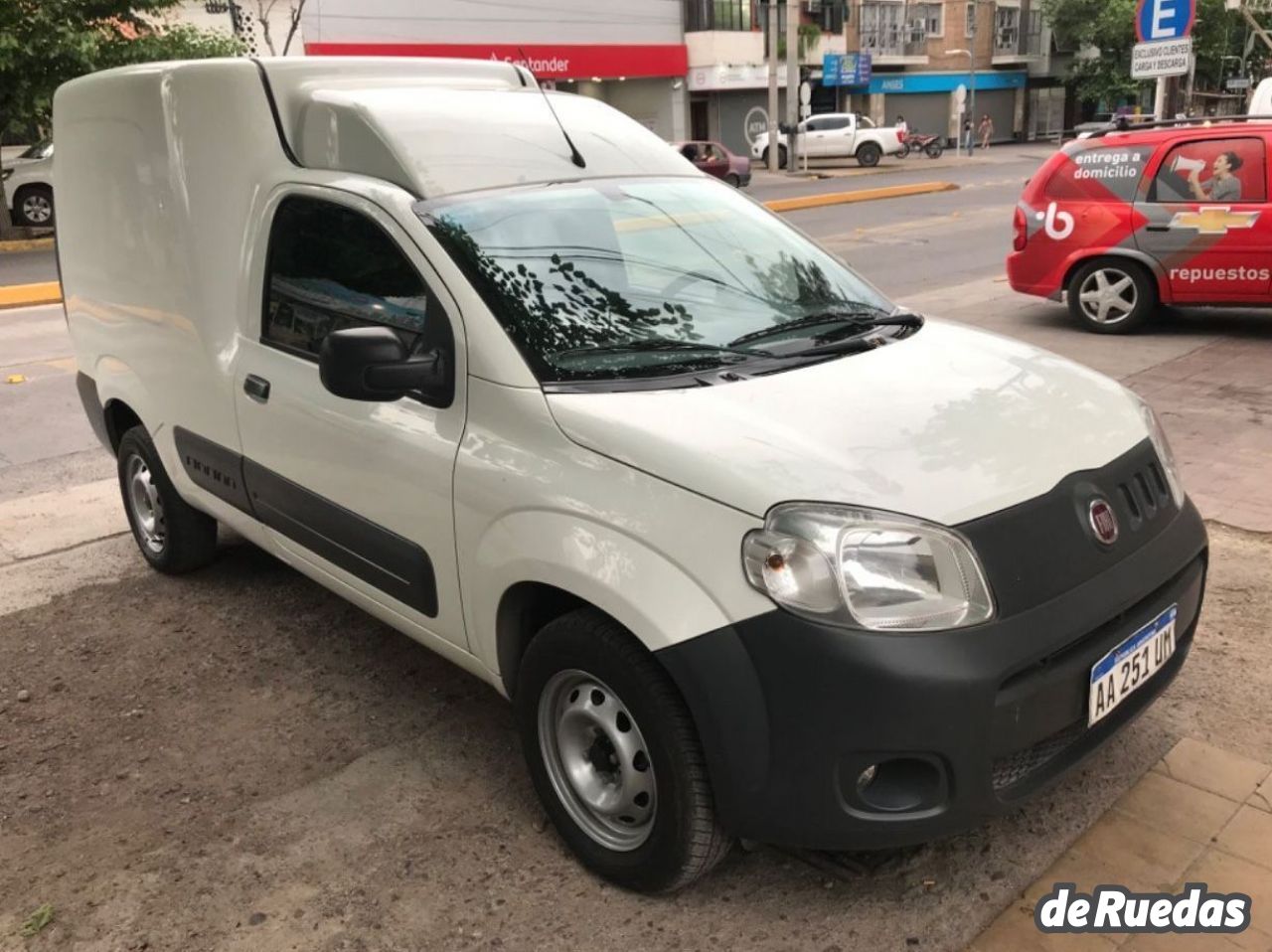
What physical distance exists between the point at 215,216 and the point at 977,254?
13007mm

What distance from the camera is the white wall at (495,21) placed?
31020 millimetres

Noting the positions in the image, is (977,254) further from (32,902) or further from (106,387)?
(32,902)

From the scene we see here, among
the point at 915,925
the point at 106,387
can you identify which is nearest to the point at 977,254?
the point at 106,387

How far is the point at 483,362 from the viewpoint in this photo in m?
2.85

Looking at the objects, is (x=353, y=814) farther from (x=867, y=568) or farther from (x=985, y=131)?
(x=985, y=131)

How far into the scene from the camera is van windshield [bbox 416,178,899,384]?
9.58 feet

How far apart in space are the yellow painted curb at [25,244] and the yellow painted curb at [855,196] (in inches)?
523


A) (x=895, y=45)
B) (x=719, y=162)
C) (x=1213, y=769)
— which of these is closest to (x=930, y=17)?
(x=895, y=45)

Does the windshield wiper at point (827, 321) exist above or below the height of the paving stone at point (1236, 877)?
above

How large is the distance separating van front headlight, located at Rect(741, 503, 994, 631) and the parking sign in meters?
11.2

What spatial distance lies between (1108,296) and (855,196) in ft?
56.2
